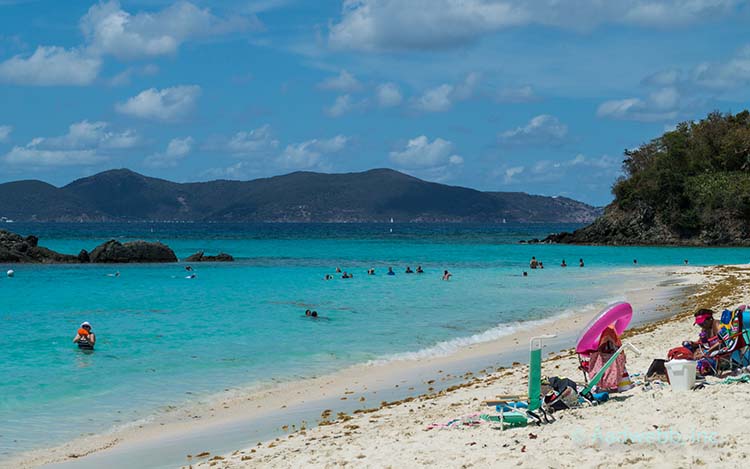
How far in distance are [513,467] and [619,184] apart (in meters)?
99.0

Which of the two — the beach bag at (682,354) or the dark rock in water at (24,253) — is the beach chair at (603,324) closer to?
the beach bag at (682,354)

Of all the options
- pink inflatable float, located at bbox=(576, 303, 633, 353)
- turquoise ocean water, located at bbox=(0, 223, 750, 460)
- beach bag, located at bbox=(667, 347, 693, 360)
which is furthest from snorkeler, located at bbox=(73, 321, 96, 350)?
beach bag, located at bbox=(667, 347, 693, 360)

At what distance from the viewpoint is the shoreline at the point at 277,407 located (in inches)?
439

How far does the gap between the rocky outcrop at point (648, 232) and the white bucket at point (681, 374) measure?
83.7 meters

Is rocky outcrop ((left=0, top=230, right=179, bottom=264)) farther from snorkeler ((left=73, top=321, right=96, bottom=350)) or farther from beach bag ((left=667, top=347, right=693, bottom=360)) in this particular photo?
beach bag ((left=667, top=347, right=693, bottom=360))

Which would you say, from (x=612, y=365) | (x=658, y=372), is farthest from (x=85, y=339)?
(x=658, y=372)

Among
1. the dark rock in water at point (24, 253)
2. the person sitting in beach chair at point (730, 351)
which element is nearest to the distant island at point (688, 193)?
the dark rock in water at point (24, 253)

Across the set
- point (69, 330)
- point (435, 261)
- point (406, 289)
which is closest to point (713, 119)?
point (435, 261)

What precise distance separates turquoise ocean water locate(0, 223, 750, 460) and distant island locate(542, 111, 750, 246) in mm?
43073

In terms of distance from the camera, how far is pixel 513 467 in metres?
8.18

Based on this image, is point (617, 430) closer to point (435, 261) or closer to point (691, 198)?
point (435, 261)

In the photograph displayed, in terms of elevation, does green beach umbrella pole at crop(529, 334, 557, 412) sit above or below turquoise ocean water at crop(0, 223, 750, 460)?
above

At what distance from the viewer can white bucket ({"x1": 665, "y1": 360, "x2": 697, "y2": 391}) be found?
10.4 meters

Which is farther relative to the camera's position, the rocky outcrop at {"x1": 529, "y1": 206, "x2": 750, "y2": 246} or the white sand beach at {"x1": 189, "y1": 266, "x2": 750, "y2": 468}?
the rocky outcrop at {"x1": 529, "y1": 206, "x2": 750, "y2": 246}
